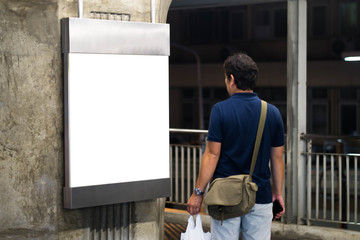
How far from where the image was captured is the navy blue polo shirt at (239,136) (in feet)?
14.5

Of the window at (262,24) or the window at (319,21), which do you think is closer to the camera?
the window at (319,21)

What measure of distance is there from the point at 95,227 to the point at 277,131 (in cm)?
204

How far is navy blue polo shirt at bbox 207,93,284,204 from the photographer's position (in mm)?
4426

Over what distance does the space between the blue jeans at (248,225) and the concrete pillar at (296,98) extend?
14.2ft

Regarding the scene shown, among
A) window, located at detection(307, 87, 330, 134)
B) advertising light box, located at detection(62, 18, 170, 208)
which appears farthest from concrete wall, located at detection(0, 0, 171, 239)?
window, located at detection(307, 87, 330, 134)

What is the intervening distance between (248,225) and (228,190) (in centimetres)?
30

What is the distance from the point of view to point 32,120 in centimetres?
553

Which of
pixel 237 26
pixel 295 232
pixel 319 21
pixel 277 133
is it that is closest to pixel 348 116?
pixel 319 21

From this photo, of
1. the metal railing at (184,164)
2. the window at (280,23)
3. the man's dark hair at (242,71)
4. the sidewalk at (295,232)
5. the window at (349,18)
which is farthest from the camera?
the window at (280,23)

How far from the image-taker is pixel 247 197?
14.5ft

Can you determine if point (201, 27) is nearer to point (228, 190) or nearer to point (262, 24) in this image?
point (262, 24)

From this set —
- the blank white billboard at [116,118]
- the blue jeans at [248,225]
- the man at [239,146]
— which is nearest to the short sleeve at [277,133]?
the man at [239,146]

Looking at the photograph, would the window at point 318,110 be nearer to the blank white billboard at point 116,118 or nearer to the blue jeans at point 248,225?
the blank white billboard at point 116,118

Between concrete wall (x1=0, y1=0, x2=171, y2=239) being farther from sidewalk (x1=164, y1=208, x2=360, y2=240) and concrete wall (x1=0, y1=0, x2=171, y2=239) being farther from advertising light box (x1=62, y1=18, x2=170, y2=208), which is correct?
sidewalk (x1=164, y1=208, x2=360, y2=240)
